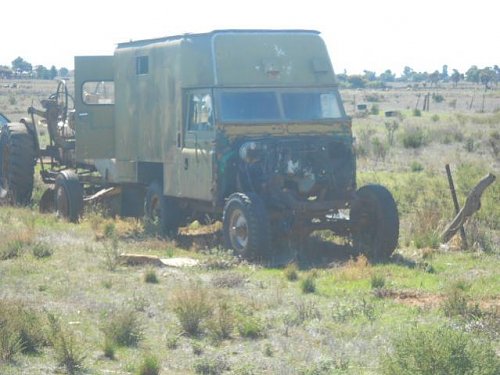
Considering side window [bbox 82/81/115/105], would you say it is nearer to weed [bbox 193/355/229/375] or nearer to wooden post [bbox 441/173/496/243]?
wooden post [bbox 441/173/496/243]

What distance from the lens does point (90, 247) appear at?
53.9ft

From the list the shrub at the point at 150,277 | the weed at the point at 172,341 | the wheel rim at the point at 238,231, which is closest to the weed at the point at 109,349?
the weed at the point at 172,341

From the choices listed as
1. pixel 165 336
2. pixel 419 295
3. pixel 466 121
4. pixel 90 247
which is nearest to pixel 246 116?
pixel 90 247

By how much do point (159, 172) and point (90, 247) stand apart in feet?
8.58

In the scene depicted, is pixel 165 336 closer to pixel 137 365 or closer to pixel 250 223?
pixel 137 365

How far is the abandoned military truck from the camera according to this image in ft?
51.6

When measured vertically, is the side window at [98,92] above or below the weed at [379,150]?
above

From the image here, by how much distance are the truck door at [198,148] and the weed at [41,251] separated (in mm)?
2289

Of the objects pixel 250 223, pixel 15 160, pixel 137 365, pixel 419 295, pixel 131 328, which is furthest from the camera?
pixel 15 160

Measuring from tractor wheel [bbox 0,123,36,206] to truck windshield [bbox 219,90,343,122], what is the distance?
638cm

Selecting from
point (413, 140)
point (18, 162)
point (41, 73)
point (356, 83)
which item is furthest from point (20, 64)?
point (18, 162)

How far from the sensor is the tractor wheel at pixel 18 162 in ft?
70.1

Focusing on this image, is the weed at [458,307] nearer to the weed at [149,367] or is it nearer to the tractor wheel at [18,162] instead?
the weed at [149,367]

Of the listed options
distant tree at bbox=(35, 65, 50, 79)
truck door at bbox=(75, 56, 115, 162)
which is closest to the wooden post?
truck door at bbox=(75, 56, 115, 162)
